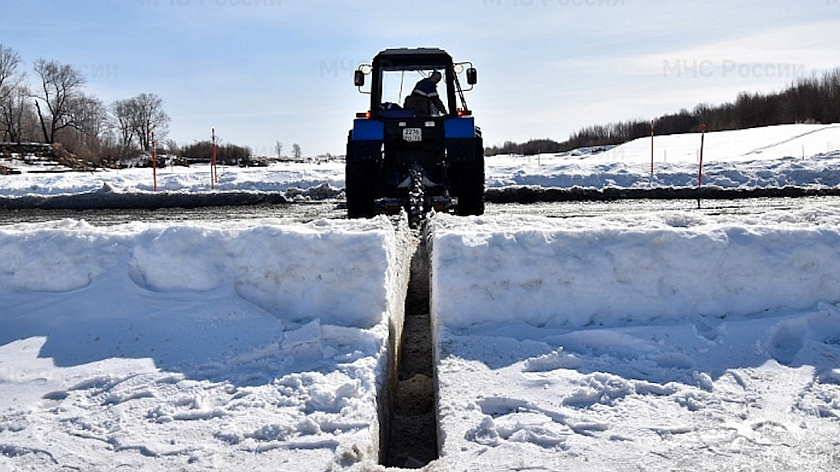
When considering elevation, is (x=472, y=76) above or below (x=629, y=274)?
above

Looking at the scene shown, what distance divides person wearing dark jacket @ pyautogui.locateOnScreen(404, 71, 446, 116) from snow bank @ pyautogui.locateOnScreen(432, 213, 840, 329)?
20.8 feet

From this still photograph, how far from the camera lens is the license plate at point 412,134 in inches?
392

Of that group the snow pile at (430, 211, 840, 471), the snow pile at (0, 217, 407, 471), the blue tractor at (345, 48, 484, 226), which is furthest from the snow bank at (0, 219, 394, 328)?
the blue tractor at (345, 48, 484, 226)

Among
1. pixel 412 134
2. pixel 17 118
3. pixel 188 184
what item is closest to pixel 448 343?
pixel 412 134

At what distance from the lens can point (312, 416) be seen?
3330mm

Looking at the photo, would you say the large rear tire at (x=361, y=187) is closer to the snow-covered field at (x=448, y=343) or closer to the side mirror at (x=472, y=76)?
the side mirror at (x=472, y=76)

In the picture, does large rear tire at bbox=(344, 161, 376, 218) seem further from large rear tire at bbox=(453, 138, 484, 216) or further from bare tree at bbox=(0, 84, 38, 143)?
bare tree at bbox=(0, 84, 38, 143)

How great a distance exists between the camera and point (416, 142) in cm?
1051

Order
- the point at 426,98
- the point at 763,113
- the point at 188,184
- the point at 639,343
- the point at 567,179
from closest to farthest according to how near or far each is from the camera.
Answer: the point at 639,343 → the point at 426,98 → the point at 567,179 → the point at 188,184 → the point at 763,113

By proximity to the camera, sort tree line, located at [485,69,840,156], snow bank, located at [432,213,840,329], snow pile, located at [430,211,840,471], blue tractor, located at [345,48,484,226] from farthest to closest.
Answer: tree line, located at [485,69,840,156], blue tractor, located at [345,48,484,226], snow bank, located at [432,213,840,329], snow pile, located at [430,211,840,471]

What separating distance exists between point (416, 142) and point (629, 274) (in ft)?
20.9

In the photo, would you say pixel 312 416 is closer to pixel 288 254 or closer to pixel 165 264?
pixel 288 254

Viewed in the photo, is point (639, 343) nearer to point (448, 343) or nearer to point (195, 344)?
point (448, 343)

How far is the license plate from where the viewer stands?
9.96m
